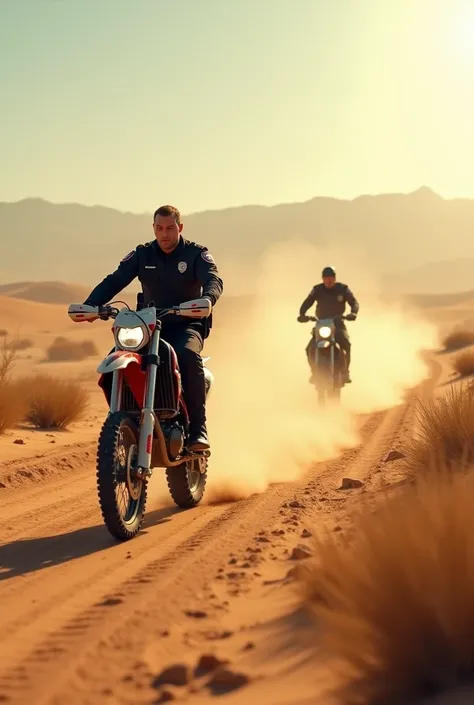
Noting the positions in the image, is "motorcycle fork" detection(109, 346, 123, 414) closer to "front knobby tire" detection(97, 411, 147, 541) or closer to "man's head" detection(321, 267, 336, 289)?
"front knobby tire" detection(97, 411, 147, 541)

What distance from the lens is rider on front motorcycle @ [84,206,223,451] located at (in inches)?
263

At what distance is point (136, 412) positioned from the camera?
6070 mm

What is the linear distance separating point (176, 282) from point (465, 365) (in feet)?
54.9

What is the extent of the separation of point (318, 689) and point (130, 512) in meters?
3.16

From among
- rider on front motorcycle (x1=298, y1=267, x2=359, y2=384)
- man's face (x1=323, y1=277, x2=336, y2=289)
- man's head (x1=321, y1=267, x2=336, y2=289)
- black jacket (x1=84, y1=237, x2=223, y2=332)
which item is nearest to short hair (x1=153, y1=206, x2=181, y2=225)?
black jacket (x1=84, y1=237, x2=223, y2=332)

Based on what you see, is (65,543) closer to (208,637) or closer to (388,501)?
(208,637)

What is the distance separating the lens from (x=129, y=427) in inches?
231

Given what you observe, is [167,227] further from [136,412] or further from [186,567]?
[186,567]

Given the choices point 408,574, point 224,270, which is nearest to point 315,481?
point 408,574

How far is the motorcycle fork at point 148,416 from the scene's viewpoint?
5852mm

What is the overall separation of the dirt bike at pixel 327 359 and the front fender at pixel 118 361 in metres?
7.92

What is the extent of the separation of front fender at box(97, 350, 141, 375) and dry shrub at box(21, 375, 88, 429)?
7347 mm

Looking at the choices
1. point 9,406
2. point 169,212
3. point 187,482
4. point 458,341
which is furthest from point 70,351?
point 169,212

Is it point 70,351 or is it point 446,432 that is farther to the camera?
point 70,351
